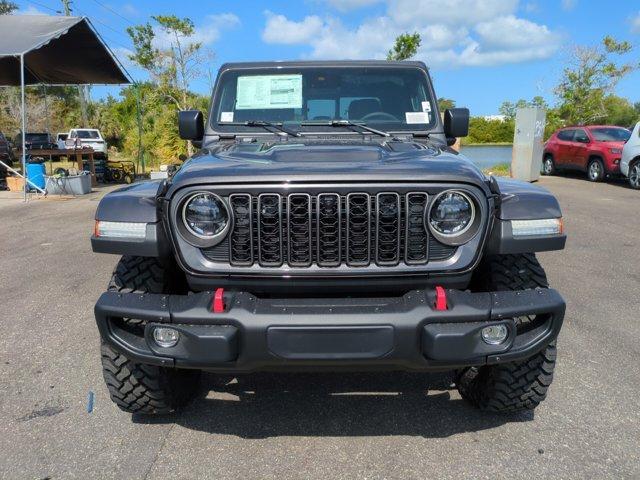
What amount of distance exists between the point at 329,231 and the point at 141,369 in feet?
3.87

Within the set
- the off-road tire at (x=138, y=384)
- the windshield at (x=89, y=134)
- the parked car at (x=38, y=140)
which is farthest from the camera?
the windshield at (x=89, y=134)

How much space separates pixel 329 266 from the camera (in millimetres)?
2420

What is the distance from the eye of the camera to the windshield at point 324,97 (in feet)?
11.9

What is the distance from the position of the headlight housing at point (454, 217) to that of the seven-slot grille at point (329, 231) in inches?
1.8

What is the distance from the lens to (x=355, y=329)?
7.29ft

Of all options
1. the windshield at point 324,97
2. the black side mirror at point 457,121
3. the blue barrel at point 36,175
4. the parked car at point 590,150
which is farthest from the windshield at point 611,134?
the blue barrel at point 36,175

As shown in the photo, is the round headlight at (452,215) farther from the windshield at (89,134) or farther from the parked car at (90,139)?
the windshield at (89,134)

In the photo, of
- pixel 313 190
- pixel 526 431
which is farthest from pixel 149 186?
pixel 526 431

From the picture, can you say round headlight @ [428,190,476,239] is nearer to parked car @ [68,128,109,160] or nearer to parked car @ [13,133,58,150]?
parked car @ [13,133,58,150]

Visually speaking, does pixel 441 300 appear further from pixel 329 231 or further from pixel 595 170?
pixel 595 170

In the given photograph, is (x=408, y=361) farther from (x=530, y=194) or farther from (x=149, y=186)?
(x=149, y=186)

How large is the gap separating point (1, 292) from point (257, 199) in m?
4.14

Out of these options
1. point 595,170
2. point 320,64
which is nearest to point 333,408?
point 320,64

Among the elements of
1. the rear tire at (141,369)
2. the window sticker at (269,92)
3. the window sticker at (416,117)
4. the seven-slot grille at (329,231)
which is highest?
the window sticker at (269,92)
